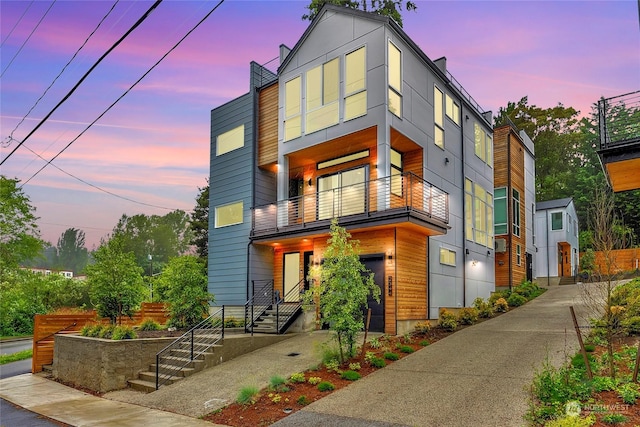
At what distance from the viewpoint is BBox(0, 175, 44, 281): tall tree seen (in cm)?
2955

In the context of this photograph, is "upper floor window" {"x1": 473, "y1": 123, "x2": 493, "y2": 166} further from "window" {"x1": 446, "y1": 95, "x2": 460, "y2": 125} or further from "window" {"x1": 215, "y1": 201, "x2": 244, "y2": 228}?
"window" {"x1": 215, "y1": 201, "x2": 244, "y2": 228}

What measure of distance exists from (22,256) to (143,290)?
1969 centimetres

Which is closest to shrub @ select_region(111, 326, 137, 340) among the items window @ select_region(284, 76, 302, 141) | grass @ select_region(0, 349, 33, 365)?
window @ select_region(284, 76, 302, 141)

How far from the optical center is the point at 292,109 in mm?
17453

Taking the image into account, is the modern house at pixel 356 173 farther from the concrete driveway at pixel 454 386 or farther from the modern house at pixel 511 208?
the concrete driveway at pixel 454 386

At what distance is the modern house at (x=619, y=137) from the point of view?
9.71 meters

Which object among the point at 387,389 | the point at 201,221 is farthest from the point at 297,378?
the point at 201,221

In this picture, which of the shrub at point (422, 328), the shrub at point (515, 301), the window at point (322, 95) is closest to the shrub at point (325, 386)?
the shrub at point (422, 328)

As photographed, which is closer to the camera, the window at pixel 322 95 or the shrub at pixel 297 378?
the shrub at pixel 297 378

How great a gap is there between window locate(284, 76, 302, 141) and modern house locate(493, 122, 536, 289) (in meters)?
12.5

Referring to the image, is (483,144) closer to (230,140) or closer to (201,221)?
(230,140)

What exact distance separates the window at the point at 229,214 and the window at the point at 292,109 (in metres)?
3.67

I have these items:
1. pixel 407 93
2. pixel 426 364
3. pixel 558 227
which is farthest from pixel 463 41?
pixel 558 227

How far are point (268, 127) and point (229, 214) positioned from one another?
4.02 m
